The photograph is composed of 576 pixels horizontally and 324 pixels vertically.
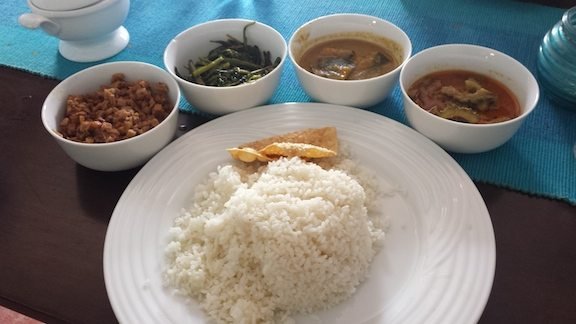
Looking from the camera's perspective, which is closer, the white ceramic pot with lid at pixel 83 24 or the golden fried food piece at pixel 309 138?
the golden fried food piece at pixel 309 138

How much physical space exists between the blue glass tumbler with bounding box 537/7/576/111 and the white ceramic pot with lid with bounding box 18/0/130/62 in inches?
51.9

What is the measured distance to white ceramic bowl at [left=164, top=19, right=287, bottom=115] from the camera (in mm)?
1339

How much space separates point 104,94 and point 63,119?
125mm

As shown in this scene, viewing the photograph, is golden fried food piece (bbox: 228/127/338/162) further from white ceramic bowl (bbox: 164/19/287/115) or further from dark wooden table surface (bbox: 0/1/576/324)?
dark wooden table surface (bbox: 0/1/576/324)

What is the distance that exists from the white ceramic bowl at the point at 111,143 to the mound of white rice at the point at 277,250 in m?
0.24

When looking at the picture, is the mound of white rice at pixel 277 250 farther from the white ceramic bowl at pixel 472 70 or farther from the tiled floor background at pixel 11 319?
the tiled floor background at pixel 11 319


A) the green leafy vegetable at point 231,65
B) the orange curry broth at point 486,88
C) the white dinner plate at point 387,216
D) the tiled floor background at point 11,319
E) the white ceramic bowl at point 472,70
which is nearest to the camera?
the white dinner plate at point 387,216

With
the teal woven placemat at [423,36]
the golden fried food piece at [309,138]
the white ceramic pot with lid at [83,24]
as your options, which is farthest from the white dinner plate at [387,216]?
the white ceramic pot with lid at [83,24]

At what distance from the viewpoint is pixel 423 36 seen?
1.72 m

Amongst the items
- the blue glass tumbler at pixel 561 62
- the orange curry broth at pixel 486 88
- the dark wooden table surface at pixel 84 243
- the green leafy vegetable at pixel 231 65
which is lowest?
the dark wooden table surface at pixel 84 243

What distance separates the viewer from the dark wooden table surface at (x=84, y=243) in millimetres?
1026

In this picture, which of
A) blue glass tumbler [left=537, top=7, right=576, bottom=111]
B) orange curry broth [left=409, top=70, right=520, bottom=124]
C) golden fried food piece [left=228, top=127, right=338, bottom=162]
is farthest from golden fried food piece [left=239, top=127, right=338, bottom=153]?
blue glass tumbler [left=537, top=7, right=576, bottom=111]

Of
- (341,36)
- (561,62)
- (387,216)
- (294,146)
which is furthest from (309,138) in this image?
(561,62)

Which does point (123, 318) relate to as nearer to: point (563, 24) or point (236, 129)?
point (236, 129)
